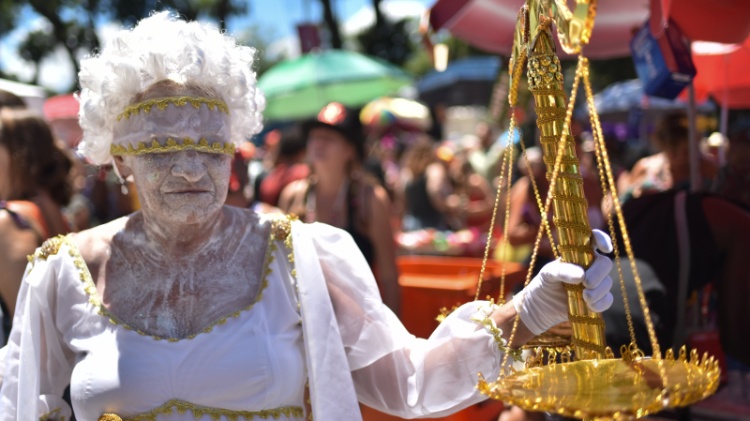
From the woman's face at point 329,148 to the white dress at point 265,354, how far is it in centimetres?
234

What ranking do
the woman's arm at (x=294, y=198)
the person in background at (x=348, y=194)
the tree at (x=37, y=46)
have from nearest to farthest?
the person in background at (x=348, y=194)
the woman's arm at (x=294, y=198)
the tree at (x=37, y=46)

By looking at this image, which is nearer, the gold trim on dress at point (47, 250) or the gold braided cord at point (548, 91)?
the gold braided cord at point (548, 91)

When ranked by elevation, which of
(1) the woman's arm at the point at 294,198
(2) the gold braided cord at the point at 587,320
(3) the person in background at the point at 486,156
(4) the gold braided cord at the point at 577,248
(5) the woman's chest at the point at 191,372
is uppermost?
(4) the gold braided cord at the point at 577,248

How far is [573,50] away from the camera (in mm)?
1438

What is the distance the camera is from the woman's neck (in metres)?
2.21

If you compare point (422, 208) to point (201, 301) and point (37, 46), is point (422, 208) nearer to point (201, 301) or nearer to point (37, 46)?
point (201, 301)

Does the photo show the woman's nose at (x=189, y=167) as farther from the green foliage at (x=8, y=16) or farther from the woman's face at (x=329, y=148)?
the green foliage at (x=8, y=16)

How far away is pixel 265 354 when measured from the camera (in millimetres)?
2062

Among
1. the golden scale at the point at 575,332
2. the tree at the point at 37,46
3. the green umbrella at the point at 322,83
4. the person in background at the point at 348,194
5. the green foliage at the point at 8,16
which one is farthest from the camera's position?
the tree at the point at 37,46

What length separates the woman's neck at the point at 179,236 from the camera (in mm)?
2215

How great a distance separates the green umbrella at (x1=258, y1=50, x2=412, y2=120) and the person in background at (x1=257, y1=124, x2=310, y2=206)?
0.37 metres

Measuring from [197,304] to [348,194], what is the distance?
240 cm

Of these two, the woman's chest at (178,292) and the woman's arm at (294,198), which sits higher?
the woman's chest at (178,292)

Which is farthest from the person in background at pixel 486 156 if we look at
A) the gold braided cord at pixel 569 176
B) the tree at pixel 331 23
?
the tree at pixel 331 23
